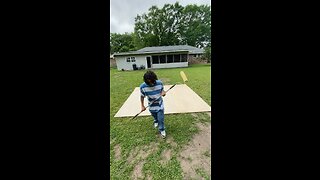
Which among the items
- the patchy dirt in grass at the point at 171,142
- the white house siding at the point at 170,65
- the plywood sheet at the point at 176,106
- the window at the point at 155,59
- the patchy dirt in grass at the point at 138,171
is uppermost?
the window at the point at 155,59

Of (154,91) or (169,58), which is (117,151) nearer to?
(154,91)

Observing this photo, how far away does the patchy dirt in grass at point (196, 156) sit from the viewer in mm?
2043

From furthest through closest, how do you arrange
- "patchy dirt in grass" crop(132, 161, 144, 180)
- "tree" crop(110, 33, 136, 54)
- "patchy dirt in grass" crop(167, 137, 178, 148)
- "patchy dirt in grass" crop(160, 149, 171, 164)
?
"tree" crop(110, 33, 136, 54) → "patchy dirt in grass" crop(167, 137, 178, 148) → "patchy dirt in grass" crop(160, 149, 171, 164) → "patchy dirt in grass" crop(132, 161, 144, 180)

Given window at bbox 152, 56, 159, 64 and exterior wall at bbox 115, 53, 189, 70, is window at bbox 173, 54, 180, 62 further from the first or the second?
window at bbox 152, 56, 159, 64

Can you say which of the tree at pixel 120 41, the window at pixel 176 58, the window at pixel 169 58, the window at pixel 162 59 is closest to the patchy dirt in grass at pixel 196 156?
the window at pixel 162 59

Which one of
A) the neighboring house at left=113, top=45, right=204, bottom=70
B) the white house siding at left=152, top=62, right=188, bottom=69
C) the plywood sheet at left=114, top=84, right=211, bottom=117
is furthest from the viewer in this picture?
the white house siding at left=152, top=62, right=188, bottom=69

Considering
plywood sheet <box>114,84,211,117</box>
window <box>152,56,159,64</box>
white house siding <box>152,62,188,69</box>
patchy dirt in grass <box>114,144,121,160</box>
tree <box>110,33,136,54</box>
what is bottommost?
patchy dirt in grass <box>114,144,121,160</box>

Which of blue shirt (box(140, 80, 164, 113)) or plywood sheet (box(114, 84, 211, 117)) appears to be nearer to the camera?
blue shirt (box(140, 80, 164, 113))

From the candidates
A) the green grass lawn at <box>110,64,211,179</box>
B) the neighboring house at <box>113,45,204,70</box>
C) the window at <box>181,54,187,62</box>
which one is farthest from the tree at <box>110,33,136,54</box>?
the green grass lawn at <box>110,64,211,179</box>

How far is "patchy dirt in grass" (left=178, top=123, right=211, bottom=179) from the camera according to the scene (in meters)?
2.04

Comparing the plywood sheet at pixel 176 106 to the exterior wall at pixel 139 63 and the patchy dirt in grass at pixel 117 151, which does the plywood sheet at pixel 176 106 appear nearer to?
the patchy dirt in grass at pixel 117 151
